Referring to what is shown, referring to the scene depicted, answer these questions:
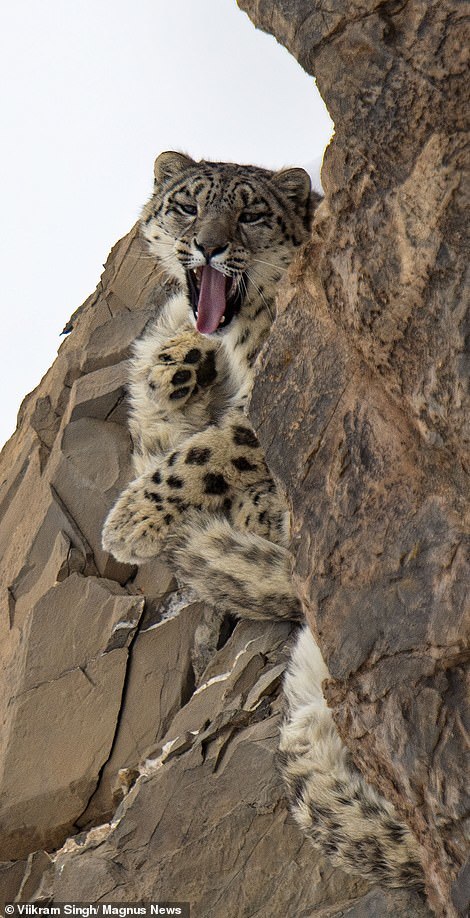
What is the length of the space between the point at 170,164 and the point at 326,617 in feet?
10.8

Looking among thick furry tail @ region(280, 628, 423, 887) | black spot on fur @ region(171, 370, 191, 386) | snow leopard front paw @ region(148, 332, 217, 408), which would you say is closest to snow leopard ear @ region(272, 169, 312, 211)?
snow leopard front paw @ region(148, 332, 217, 408)

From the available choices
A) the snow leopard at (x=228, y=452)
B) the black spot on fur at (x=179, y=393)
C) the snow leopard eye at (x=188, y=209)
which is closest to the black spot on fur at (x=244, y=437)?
the snow leopard at (x=228, y=452)

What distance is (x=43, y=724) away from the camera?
5.05 metres

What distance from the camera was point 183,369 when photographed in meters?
5.80

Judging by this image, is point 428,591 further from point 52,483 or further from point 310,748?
point 52,483

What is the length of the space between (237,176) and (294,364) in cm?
221

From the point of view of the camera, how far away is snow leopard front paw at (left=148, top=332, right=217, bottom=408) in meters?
5.73

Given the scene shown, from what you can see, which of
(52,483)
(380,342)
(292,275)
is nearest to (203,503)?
(52,483)

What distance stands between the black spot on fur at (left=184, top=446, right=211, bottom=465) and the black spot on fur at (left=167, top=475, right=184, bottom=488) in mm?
99

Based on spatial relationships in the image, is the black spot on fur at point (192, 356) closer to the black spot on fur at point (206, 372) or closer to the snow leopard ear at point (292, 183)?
the black spot on fur at point (206, 372)

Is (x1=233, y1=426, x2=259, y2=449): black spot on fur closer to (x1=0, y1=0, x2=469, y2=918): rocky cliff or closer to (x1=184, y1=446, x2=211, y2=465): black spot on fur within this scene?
(x1=184, y1=446, x2=211, y2=465): black spot on fur

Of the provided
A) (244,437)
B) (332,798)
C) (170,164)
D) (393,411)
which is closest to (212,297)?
(244,437)

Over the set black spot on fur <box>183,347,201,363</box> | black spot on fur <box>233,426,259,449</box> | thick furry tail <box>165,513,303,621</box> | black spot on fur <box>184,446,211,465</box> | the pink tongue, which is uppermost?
the pink tongue

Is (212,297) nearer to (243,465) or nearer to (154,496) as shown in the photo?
(243,465)
